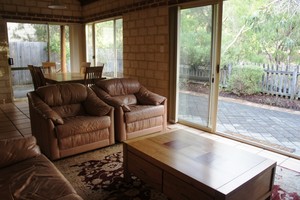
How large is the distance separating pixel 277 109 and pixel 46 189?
19.0ft

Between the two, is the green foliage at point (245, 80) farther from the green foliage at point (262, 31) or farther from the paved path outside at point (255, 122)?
the paved path outside at point (255, 122)

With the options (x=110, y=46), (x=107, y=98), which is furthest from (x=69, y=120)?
(x=110, y=46)

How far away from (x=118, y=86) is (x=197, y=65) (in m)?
1.39

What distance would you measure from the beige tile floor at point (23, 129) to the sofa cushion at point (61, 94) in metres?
0.99

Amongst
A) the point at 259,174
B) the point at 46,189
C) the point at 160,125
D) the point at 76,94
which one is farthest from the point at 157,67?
the point at 46,189

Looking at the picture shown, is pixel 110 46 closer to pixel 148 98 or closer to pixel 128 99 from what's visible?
pixel 128 99

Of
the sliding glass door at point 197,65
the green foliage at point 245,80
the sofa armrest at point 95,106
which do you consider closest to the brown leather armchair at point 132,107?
the sofa armrest at point 95,106

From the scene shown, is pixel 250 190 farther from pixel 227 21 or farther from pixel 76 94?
pixel 227 21

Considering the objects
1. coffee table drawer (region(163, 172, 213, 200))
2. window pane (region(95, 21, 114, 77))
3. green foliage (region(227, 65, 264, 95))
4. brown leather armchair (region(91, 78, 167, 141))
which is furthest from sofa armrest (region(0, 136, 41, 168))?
green foliage (region(227, 65, 264, 95))

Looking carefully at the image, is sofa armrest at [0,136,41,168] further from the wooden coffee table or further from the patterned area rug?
the wooden coffee table

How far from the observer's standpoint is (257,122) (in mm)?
4879

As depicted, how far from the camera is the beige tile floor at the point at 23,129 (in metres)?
3.09

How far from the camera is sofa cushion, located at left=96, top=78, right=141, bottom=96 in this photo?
403 centimetres

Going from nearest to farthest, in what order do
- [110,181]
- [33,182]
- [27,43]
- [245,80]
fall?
1. [33,182]
2. [110,181]
3. [27,43]
4. [245,80]
